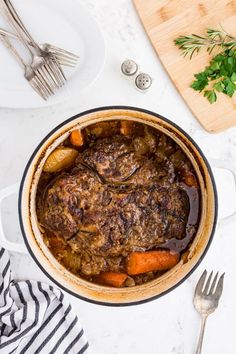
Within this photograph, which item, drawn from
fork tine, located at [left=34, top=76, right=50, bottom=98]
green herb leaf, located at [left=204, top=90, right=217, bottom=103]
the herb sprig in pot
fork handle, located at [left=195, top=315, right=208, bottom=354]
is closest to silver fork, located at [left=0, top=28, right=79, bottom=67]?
fork tine, located at [left=34, top=76, right=50, bottom=98]

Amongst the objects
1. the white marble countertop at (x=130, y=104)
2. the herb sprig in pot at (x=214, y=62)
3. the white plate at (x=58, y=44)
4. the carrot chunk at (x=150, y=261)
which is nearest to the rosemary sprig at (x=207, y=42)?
the herb sprig in pot at (x=214, y=62)

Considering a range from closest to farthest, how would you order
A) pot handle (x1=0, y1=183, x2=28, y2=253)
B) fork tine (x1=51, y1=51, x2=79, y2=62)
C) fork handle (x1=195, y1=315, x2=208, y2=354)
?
pot handle (x1=0, y1=183, x2=28, y2=253)
fork tine (x1=51, y1=51, x2=79, y2=62)
fork handle (x1=195, y1=315, x2=208, y2=354)

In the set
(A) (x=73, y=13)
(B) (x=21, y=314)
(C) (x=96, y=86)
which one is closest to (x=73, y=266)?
(B) (x=21, y=314)

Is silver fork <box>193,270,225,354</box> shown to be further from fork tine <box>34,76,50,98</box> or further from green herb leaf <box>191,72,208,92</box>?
fork tine <box>34,76,50,98</box>

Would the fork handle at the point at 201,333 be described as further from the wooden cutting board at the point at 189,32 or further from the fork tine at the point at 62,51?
the fork tine at the point at 62,51

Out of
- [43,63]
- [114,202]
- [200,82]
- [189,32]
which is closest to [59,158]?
[114,202]

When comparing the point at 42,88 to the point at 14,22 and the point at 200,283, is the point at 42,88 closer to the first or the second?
the point at 14,22
